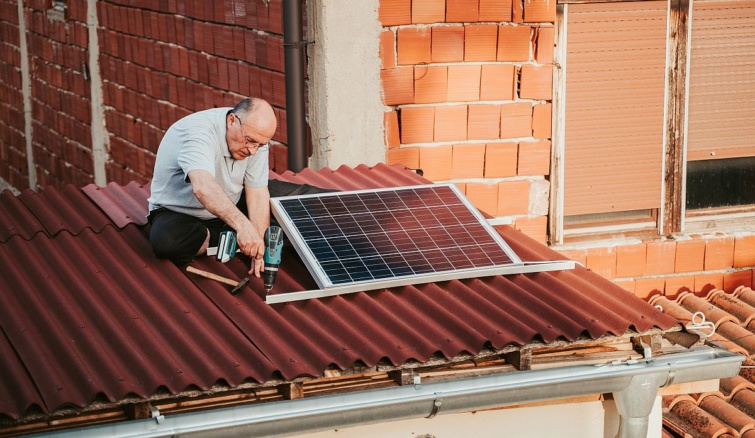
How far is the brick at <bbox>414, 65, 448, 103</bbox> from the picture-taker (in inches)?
309

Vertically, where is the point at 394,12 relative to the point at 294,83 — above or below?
above

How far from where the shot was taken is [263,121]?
575 cm

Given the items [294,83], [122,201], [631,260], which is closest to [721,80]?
[631,260]

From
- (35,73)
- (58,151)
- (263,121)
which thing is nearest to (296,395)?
(263,121)

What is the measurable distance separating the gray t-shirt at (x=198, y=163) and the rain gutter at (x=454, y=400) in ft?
5.18

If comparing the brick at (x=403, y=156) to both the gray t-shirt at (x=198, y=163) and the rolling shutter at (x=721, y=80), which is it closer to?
the gray t-shirt at (x=198, y=163)

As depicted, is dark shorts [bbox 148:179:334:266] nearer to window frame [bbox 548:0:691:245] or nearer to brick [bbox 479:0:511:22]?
brick [bbox 479:0:511:22]

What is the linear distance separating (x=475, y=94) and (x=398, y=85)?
558 mm

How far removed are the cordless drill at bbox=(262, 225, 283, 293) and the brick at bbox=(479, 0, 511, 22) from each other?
10.3 ft

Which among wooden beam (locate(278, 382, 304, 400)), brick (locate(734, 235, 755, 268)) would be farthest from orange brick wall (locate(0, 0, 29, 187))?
wooden beam (locate(278, 382, 304, 400))

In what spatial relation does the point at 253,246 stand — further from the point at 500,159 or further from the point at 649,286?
the point at 649,286

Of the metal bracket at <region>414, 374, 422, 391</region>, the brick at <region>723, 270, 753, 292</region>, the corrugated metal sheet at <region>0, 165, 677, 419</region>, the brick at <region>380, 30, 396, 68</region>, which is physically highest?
the brick at <region>380, 30, 396, 68</region>

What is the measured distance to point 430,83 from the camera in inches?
310

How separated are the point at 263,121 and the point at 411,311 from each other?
122 cm
